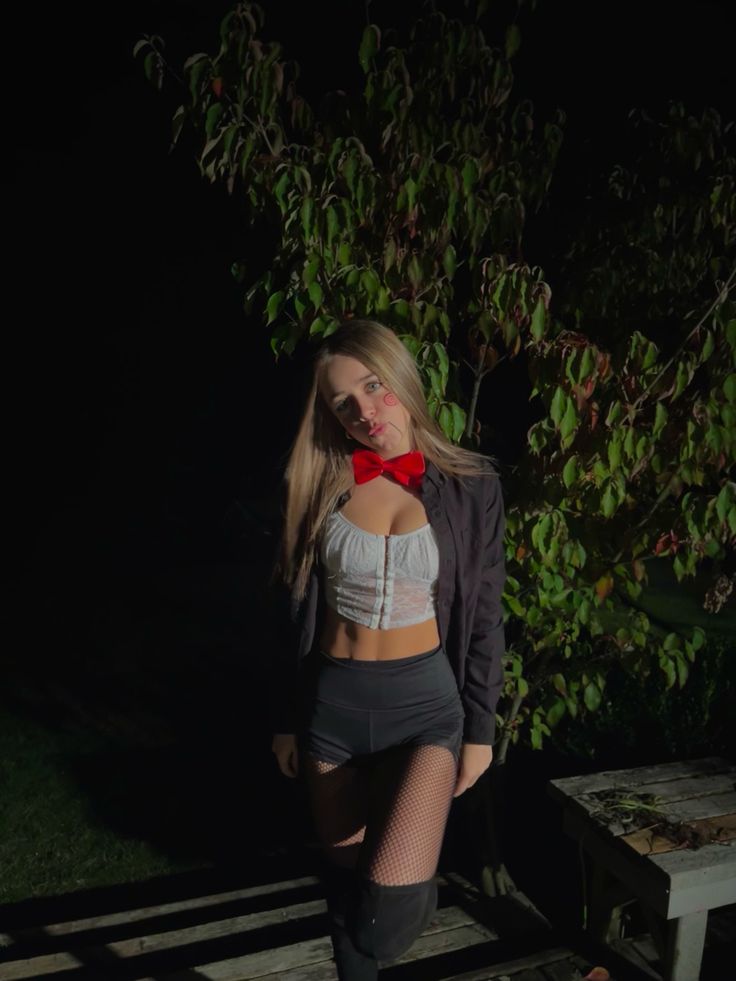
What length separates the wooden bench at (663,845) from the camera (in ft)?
8.33

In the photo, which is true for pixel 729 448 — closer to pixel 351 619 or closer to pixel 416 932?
pixel 351 619

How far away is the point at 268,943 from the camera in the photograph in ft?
10.8

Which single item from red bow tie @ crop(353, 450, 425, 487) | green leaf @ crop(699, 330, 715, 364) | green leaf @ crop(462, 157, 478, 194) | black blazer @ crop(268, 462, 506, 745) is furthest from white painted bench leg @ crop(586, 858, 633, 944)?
A: green leaf @ crop(462, 157, 478, 194)

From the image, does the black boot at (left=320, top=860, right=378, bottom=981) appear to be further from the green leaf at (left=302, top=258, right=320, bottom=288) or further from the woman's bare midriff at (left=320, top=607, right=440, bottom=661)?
the green leaf at (left=302, top=258, right=320, bottom=288)

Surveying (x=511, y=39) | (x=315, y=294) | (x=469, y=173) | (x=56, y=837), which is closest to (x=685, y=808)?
(x=315, y=294)

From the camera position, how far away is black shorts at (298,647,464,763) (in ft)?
7.41

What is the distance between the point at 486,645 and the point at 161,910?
1.86 meters

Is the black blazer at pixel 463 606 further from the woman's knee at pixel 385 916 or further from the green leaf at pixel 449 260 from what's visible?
the green leaf at pixel 449 260

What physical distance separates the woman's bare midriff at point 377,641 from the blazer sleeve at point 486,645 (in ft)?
0.50

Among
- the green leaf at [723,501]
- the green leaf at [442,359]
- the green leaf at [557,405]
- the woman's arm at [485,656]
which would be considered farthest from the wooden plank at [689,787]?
the green leaf at [442,359]

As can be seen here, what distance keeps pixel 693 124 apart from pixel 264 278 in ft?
5.22

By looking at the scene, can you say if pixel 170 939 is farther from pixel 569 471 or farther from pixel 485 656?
pixel 569 471

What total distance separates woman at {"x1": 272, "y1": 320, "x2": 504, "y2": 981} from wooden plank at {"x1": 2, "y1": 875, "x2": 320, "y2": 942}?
3.99ft

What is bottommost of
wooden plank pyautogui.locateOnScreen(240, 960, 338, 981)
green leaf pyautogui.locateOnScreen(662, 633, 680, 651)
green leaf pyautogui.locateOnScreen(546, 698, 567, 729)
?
wooden plank pyautogui.locateOnScreen(240, 960, 338, 981)
